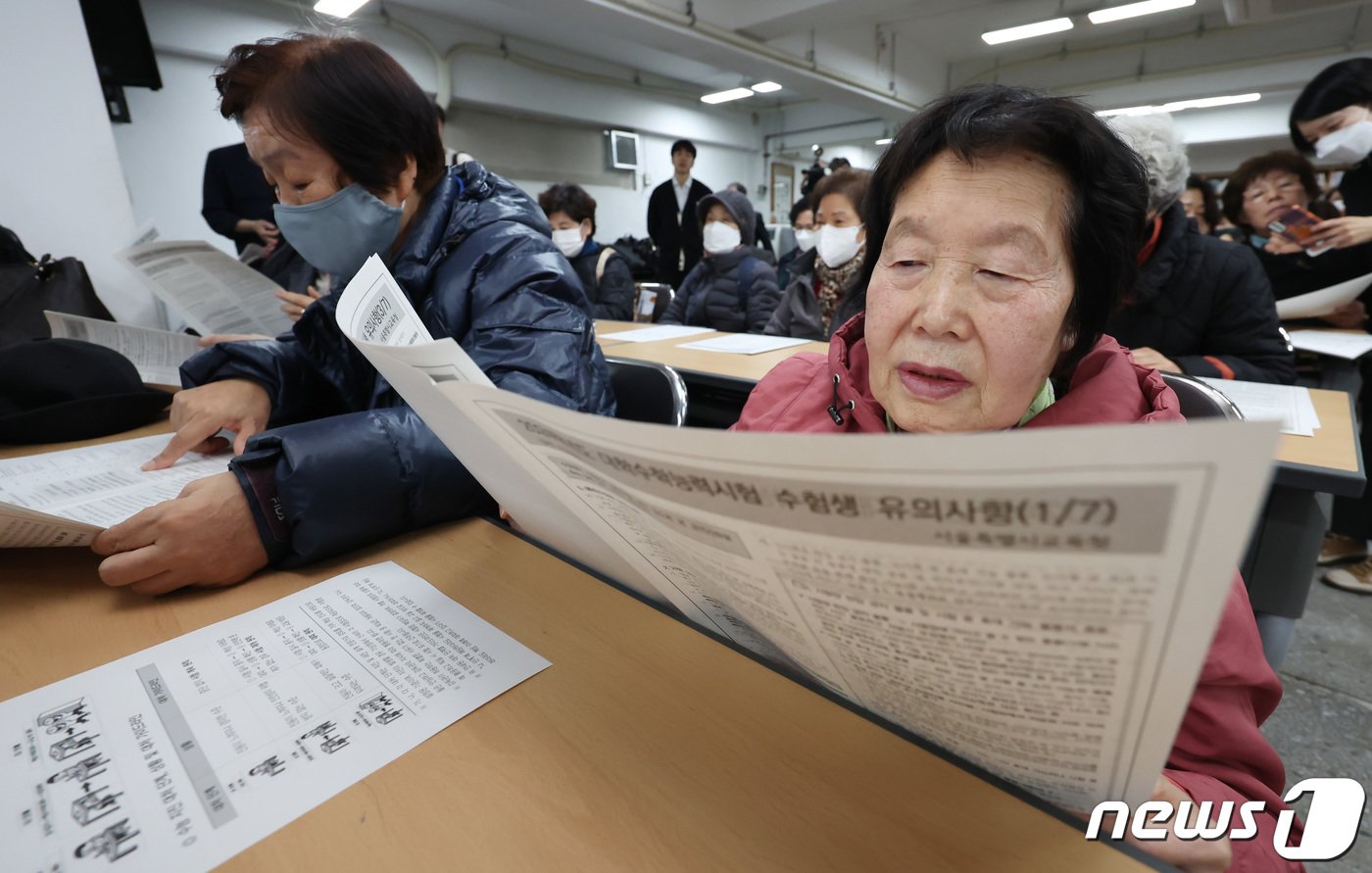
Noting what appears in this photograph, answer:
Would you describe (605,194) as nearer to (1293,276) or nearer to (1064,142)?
(1293,276)

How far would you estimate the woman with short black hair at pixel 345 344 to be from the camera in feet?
2.07

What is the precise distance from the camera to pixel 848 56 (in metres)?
7.67

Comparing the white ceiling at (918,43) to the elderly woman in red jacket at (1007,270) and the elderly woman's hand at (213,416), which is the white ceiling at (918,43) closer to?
the elderly woman's hand at (213,416)

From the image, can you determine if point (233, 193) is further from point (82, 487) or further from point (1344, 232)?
point (1344, 232)

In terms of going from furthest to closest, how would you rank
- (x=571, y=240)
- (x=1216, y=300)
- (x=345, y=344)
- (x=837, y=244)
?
1. (x=571, y=240)
2. (x=837, y=244)
3. (x=1216, y=300)
4. (x=345, y=344)

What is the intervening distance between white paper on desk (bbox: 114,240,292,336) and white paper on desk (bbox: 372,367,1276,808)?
5.37ft

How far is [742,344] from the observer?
2.31 meters

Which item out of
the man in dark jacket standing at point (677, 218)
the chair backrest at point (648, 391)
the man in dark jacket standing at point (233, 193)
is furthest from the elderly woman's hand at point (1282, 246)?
the man in dark jacket standing at point (233, 193)

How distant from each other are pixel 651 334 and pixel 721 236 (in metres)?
1.12

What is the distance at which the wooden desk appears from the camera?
0.34 meters

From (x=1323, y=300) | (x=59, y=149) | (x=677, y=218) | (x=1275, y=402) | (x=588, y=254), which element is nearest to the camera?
(x=1275, y=402)

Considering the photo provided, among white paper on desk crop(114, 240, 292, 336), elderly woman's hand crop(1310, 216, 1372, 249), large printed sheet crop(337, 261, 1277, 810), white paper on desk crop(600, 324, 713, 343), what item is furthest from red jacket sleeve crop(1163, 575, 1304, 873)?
elderly woman's hand crop(1310, 216, 1372, 249)

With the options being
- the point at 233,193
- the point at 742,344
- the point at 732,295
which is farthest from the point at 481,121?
the point at 742,344

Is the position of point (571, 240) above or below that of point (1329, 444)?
above
